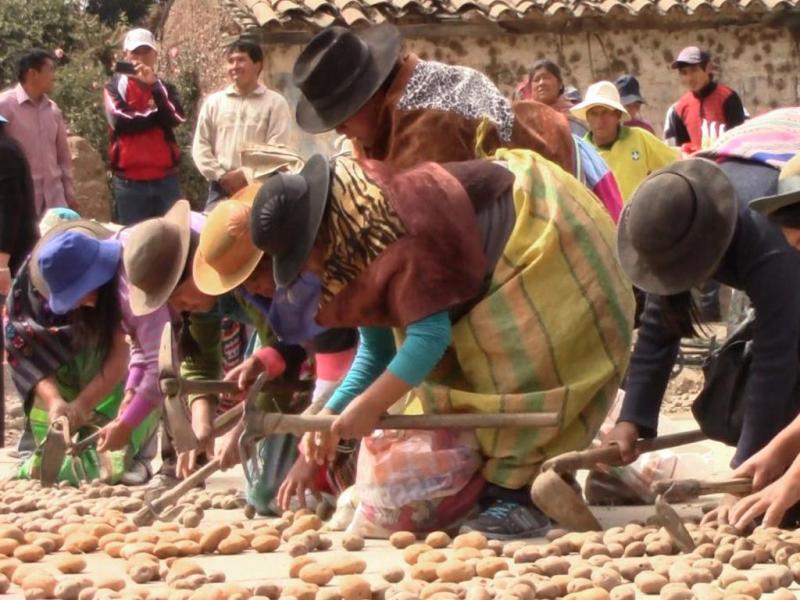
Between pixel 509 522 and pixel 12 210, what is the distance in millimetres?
4374

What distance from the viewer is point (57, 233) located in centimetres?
680

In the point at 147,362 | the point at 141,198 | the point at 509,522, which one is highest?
the point at 147,362

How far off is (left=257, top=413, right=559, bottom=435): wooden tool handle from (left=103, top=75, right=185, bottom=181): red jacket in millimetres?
6356

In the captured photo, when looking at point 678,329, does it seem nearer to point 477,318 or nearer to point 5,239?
point 477,318

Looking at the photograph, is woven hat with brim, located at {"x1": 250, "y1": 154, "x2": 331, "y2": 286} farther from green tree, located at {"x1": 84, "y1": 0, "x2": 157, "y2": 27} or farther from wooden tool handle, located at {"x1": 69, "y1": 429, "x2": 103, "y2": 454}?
green tree, located at {"x1": 84, "y1": 0, "x2": 157, "y2": 27}

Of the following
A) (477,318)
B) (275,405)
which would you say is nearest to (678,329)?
(477,318)

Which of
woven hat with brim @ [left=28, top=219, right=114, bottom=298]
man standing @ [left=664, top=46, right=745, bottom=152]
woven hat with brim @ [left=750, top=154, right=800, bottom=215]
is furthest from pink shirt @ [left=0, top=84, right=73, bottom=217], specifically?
woven hat with brim @ [left=750, top=154, right=800, bottom=215]

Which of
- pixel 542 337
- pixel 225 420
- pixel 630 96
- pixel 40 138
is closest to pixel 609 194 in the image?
pixel 542 337

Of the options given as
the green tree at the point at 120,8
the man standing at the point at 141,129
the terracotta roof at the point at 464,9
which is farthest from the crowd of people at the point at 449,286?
the green tree at the point at 120,8

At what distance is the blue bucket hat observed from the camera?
6461 millimetres

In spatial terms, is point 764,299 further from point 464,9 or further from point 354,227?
point 464,9

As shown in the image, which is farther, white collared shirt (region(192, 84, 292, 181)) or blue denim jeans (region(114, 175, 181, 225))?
blue denim jeans (region(114, 175, 181, 225))

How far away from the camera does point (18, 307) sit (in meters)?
7.20

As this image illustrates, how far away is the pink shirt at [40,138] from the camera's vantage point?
429 inches
